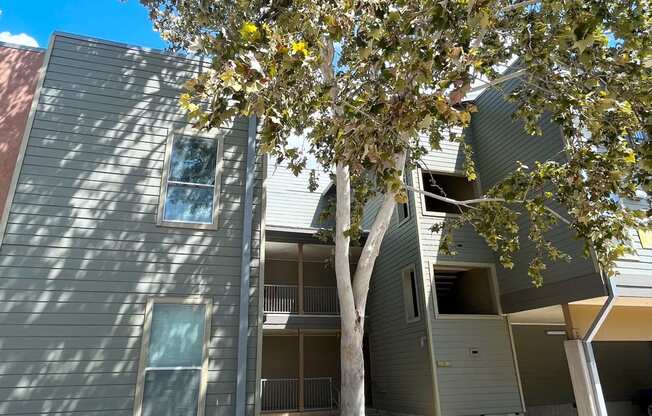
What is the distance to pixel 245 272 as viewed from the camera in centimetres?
666

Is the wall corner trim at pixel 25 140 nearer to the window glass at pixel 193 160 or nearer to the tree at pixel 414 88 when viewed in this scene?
the window glass at pixel 193 160

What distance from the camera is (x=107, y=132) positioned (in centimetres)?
689

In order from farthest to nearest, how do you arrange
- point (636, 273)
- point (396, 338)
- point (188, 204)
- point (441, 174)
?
point (441, 174) → point (396, 338) → point (636, 273) → point (188, 204)

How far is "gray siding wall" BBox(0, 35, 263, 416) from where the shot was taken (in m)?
5.65

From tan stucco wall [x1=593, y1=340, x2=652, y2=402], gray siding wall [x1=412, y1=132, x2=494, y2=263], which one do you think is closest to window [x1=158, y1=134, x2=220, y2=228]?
gray siding wall [x1=412, y1=132, x2=494, y2=263]

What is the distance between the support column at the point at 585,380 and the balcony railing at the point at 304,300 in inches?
281

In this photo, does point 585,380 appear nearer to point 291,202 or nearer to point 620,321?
point 620,321

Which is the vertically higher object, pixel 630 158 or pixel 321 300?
pixel 630 158

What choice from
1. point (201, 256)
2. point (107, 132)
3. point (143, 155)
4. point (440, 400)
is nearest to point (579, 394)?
point (440, 400)

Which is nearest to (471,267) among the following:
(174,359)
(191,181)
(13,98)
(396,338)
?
(396,338)

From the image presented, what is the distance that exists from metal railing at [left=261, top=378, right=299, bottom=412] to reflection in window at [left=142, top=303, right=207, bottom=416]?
24.5 ft

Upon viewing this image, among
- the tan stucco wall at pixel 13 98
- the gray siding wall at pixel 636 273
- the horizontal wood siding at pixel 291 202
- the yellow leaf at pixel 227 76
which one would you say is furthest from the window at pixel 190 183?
the horizontal wood siding at pixel 291 202

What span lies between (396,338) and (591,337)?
5.14 m

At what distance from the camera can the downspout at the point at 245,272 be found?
6.06 meters
